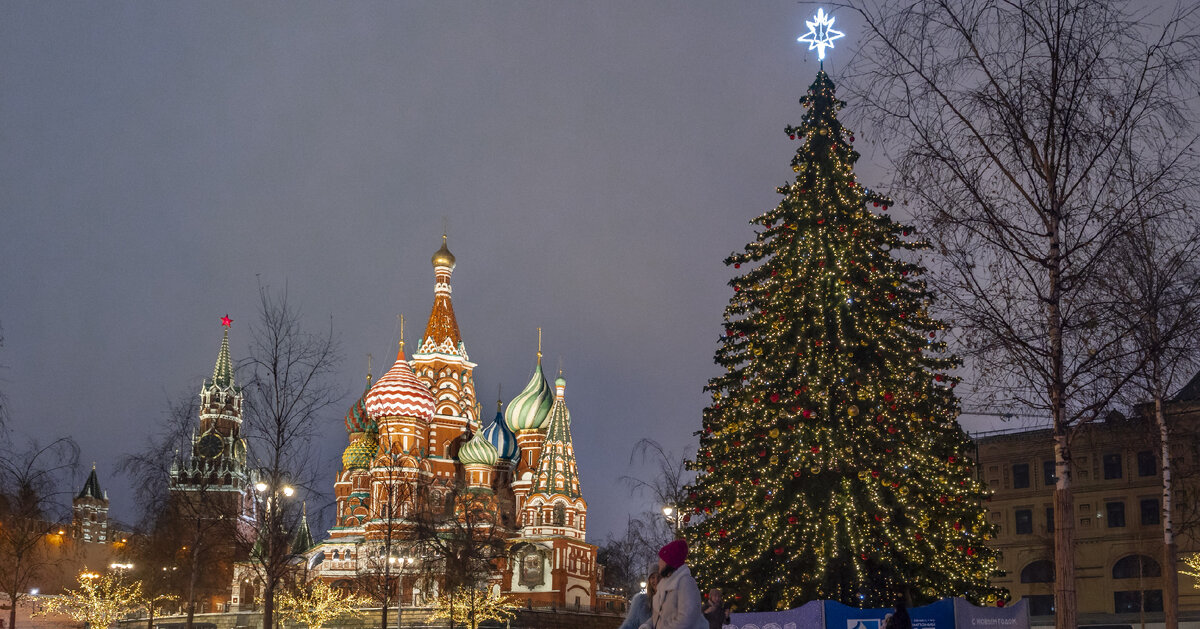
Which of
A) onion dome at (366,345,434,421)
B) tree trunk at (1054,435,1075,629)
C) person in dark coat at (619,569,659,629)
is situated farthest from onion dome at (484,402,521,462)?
person in dark coat at (619,569,659,629)

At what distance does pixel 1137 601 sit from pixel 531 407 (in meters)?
42.4

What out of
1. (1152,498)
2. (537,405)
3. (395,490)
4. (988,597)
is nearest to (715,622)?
(988,597)

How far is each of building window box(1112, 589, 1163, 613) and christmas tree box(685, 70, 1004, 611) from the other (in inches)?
1123

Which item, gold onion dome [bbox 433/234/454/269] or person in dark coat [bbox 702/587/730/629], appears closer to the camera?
person in dark coat [bbox 702/587/730/629]

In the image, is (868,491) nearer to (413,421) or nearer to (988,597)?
(988,597)

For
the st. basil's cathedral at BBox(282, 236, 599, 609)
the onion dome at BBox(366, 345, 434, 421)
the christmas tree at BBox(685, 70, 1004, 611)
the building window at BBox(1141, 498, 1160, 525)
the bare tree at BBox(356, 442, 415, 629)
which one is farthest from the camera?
the onion dome at BBox(366, 345, 434, 421)

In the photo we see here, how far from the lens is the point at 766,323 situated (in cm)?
2127

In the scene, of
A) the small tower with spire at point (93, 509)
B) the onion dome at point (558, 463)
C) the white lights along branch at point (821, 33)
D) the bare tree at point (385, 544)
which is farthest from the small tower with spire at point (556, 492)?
the white lights along branch at point (821, 33)

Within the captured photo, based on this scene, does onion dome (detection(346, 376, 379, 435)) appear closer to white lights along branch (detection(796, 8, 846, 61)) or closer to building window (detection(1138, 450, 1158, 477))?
building window (detection(1138, 450, 1158, 477))

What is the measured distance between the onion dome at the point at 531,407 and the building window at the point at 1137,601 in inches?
1607

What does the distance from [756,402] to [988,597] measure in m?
5.44

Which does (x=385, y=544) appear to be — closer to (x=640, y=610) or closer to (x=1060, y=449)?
(x=1060, y=449)

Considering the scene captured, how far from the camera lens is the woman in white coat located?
7.44 m

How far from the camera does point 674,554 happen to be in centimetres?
779
